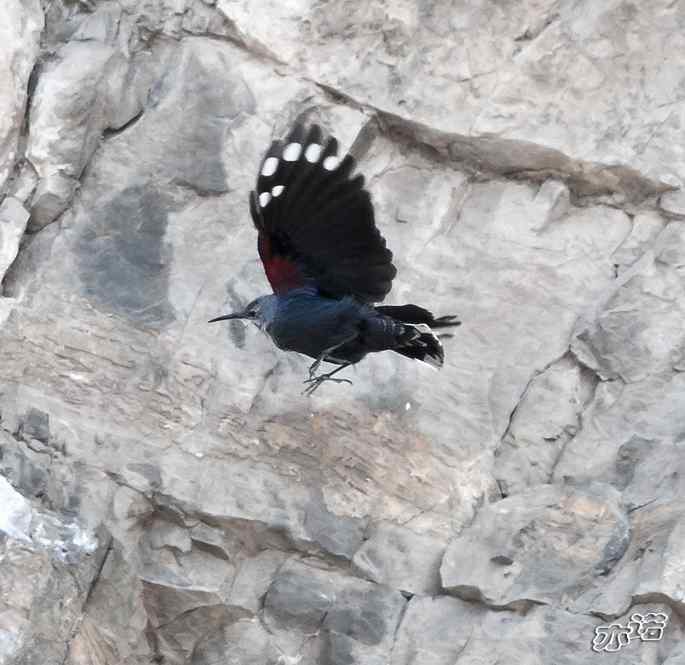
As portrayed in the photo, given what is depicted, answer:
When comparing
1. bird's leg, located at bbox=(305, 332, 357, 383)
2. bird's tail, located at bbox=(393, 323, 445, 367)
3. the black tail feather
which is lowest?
bird's leg, located at bbox=(305, 332, 357, 383)

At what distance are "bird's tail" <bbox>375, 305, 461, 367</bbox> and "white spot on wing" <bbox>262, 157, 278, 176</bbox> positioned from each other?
2.30 ft

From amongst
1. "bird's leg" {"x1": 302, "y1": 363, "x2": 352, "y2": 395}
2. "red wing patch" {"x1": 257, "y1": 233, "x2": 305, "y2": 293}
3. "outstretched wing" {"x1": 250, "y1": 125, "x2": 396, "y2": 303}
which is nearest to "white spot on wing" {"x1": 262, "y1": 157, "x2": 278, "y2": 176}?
"outstretched wing" {"x1": 250, "y1": 125, "x2": 396, "y2": 303}

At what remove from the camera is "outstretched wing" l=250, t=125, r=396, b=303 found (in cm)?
449

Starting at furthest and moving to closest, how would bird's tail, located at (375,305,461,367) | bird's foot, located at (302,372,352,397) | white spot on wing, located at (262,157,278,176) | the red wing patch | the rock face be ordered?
bird's foot, located at (302,372,352,397), bird's tail, located at (375,305,461,367), the rock face, the red wing patch, white spot on wing, located at (262,157,278,176)

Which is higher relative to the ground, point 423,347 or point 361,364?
point 423,347

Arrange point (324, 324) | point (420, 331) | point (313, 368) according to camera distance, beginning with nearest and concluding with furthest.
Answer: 1. point (324, 324)
2. point (420, 331)
3. point (313, 368)

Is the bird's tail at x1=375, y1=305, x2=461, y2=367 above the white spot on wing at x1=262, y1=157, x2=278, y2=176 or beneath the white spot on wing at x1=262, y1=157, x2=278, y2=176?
beneath

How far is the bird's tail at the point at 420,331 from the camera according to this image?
5020 millimetres

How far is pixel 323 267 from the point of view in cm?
481

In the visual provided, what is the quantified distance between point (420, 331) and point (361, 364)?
0.40m

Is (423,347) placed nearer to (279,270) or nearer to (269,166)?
(279,270)

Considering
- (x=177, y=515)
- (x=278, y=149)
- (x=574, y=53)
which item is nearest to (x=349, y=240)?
(x=278, y=149)

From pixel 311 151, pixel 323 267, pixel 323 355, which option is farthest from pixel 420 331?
pixel 311 151

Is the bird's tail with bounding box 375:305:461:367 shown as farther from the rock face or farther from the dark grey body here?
the rock face
